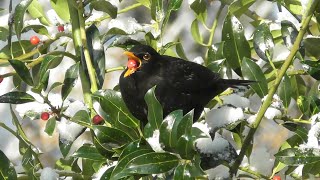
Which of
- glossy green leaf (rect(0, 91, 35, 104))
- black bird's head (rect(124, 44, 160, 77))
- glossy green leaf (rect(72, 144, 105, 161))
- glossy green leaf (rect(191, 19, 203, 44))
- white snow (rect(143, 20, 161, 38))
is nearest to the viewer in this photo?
glossy green leaf (rect(72, 144, 105, 161))

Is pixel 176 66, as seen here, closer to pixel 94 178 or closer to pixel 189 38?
pixel 94 178

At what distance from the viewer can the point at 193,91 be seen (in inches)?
73.6

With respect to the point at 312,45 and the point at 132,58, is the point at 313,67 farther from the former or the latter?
the point at 132,58

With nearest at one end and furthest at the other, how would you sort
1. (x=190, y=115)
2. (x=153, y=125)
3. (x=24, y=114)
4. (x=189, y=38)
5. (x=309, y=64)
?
(x=190, y=115), (x=153, y=125), (x=309, y=64), (x=24, y=114), (x=189, y=38)

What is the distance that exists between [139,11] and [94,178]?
103 cm

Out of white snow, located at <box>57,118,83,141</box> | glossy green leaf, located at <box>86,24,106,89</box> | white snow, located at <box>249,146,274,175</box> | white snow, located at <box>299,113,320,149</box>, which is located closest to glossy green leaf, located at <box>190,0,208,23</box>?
glossy green leaf, located at <box>86,24,106,89</box>

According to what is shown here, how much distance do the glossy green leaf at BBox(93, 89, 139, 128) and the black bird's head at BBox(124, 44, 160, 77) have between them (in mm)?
225

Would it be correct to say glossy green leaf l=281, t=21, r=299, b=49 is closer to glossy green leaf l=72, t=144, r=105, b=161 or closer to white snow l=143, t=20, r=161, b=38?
white snow l=143, t=20, r=161, b=38

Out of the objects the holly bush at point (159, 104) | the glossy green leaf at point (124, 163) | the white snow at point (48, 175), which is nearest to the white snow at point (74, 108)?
the holly bush at point (159, 104)

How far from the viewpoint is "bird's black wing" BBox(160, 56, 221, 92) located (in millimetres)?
1856

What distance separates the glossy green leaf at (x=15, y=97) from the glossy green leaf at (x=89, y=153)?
0.68ft

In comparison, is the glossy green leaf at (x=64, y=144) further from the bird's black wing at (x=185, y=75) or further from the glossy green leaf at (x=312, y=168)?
the glossy green leaf at (x=312, y=168)

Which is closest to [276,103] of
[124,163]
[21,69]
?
[124,163]

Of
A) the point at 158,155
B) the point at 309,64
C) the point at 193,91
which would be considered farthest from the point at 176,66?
the point at 158,155
